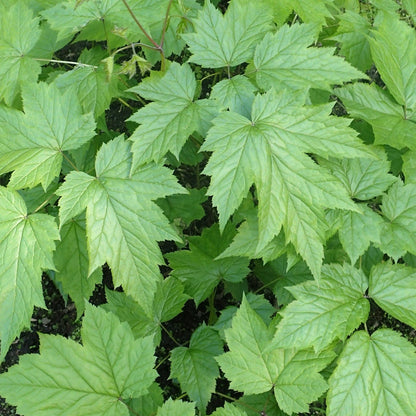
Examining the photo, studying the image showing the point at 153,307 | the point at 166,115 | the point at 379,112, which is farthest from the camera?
the point at 153,307

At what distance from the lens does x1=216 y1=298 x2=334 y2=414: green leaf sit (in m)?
1.65

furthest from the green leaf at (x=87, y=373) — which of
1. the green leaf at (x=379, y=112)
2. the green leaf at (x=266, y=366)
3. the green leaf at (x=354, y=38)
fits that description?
the green leaf at (x=354, y=38)

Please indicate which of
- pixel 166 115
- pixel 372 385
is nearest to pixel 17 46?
pixel 166 115

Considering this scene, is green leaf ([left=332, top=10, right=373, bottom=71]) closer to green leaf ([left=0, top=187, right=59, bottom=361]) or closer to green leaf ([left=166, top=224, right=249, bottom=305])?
green leaf ([left=166, top=224, right=249, bottom=305])

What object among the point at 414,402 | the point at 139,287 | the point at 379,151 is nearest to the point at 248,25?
the point at 379,151

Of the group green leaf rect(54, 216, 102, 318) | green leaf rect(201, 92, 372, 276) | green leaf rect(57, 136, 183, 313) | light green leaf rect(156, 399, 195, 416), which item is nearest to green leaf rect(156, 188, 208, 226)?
green leaf rect(54, 216, 102, 318)

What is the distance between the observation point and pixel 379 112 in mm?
1862

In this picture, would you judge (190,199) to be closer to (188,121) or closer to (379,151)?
(188,121)

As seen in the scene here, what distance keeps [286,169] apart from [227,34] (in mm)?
585

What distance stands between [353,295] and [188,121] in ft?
2.79

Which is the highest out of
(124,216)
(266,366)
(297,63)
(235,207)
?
(297,63)

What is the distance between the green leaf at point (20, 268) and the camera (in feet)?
5.22

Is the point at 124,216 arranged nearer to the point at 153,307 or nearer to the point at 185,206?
the point at 153,307

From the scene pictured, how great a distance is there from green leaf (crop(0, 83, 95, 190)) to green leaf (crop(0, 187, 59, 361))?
169 mm
